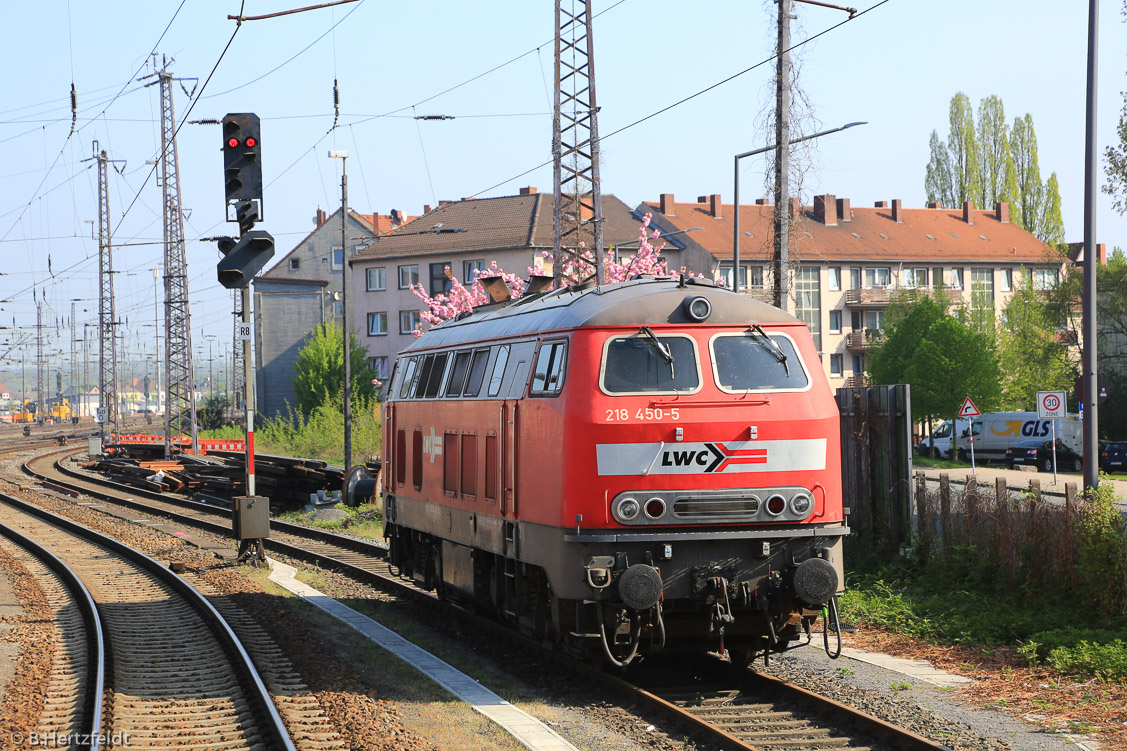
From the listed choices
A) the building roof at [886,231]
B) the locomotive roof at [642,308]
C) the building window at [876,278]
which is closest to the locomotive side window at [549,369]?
the locomotive roof at [642,308]

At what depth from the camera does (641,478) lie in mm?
9852

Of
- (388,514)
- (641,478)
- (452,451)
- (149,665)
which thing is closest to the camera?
(641,478)

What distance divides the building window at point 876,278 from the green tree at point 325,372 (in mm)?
31637

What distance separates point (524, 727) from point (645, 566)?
1.54 m

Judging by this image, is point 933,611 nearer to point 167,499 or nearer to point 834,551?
point 834,551

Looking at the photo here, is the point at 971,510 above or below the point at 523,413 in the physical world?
below

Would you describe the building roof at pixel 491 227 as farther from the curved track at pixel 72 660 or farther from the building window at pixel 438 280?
the curved track at pixel 72 660

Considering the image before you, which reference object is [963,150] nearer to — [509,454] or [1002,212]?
[1002,212]

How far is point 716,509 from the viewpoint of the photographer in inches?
390

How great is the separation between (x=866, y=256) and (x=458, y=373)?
2549 inches

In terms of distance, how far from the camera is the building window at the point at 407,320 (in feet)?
224

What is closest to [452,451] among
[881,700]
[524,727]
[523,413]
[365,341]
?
[523,413]

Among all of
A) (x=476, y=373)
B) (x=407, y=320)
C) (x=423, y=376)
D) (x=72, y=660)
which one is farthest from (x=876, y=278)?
(x=72, y=660)

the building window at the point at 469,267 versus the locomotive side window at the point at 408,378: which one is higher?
the building window at the point at 469,267
